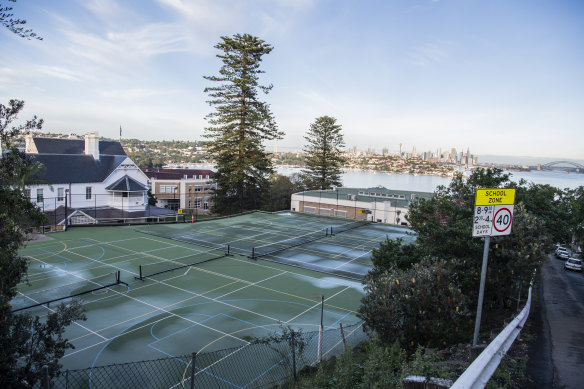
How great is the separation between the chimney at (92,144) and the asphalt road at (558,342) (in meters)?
45.8

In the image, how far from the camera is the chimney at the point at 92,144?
145ft

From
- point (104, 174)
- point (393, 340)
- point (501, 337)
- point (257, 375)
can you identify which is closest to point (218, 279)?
point (257, 375)

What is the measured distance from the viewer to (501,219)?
23.0ft

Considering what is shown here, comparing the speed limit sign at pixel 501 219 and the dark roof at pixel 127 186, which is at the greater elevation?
the speed limit sign at pixel 501 219

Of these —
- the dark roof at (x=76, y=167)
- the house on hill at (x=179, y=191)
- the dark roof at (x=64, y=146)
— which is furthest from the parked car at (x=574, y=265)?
the dark roof at (x=64, y=146)

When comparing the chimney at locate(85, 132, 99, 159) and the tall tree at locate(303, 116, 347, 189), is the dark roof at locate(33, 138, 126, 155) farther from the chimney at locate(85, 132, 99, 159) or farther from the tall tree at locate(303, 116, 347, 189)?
the tall tree at locate(303, 116, 347, 189)

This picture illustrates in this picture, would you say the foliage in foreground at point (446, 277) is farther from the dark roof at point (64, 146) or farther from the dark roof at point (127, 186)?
the dark roof at point (64, 146)

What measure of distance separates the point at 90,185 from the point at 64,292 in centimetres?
2869

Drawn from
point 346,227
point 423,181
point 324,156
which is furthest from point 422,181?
point 346,227

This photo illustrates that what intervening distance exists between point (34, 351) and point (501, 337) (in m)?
8.12

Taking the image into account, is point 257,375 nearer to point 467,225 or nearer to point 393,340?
point 393,340

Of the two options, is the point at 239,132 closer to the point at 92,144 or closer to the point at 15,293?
the point at 92,144

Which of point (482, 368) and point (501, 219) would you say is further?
point (501, 219)

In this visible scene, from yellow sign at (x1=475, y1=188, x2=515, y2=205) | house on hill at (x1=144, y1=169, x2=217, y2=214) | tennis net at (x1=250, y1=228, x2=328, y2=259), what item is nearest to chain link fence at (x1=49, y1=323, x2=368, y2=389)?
yellow sign at (x1=475, y1=188, x2=515, y2=205)
